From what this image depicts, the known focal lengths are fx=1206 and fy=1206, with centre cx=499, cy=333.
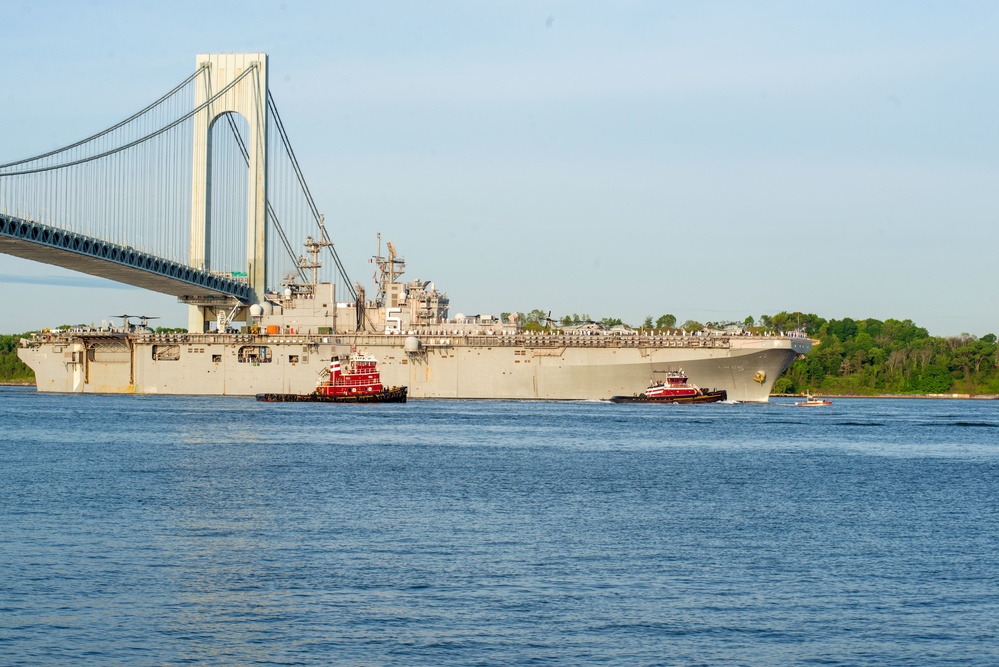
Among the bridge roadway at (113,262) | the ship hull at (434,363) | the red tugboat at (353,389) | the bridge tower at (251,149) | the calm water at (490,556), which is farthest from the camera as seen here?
the bridge tower at (251,149)

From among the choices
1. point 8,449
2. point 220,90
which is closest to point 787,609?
point 8,449

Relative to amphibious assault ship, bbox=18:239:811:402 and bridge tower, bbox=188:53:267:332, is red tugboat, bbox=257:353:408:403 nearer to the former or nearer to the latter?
amphibious assault ship, bbox=18:239:811:402

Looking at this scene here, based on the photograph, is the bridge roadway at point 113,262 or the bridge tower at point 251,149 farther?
the bridge tower at point 251,149

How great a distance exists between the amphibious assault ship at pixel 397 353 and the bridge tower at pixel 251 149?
2.80 metres

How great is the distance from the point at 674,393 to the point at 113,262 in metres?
27.3

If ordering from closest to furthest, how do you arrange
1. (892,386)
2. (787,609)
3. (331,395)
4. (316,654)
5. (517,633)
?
(316,654)
(517,633)
(787,609)
(331,395)
(892,386)

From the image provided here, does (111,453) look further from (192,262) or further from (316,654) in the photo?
(192,262)

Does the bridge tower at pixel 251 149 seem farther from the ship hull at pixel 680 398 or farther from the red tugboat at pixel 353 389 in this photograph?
the ship hull at pixel 680 398

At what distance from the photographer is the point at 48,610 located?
12.9m

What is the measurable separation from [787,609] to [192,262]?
5720 cm

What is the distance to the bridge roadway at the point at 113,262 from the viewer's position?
164 ft

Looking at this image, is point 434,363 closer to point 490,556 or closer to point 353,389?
point 353,389

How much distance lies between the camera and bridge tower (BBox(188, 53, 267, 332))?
66.9 m

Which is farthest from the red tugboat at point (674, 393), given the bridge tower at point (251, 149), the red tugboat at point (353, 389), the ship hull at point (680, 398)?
the bridge tower at point (251, 149)
